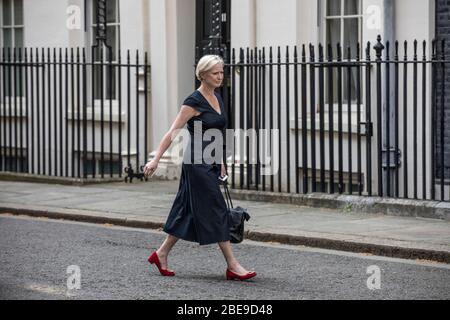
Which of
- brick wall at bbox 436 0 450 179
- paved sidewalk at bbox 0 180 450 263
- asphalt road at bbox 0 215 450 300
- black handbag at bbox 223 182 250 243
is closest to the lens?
asphalt road at bbox 0 215 450 300

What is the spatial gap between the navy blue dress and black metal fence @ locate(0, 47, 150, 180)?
7205 mm

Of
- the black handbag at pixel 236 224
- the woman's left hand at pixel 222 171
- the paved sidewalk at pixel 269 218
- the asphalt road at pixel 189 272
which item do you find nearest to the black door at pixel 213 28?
the paved sidewalk at pixel 269 218

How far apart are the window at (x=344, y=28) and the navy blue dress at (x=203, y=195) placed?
560 cm

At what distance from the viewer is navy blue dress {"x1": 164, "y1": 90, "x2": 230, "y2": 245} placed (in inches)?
358

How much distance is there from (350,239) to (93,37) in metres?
8.93

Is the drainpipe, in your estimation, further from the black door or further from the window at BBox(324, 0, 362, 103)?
the black door

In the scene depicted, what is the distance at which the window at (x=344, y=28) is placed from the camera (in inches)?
575

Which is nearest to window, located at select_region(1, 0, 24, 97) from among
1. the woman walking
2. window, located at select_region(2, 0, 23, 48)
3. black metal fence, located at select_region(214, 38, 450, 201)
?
window, located at select_region(2, 0, 23, 48)

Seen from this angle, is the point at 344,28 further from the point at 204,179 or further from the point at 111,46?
the point at 204,179

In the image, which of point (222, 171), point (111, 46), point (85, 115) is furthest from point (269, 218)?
point (111, 46)

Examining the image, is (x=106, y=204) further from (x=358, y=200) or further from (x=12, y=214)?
(x=358, y=200)

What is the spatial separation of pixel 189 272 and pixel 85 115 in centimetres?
717

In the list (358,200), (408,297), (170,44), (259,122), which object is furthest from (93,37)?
(408,297)

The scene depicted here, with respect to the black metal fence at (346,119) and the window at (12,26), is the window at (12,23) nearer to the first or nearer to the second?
the window at (12,26)
